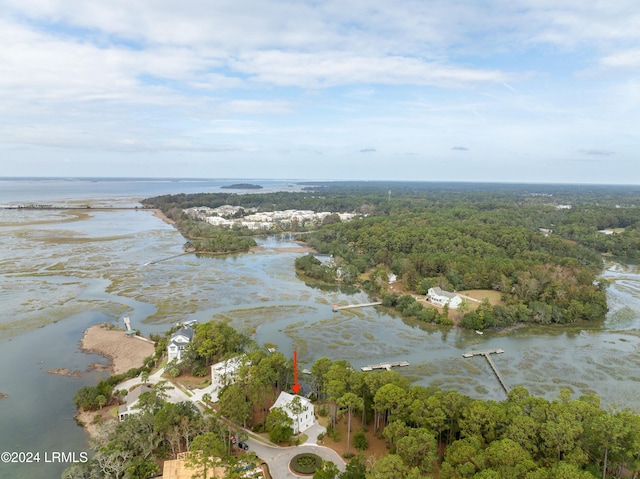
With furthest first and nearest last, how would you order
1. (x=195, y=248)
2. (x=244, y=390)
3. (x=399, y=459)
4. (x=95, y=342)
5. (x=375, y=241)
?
(x=195, y=248) → (x=375, y=241) → (x=95, y=342) → (x=244, y=390) → (x=399, y=459)

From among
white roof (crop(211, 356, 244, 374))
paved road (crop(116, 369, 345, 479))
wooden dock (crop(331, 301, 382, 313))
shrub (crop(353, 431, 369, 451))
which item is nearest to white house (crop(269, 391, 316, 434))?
paved road (crop(116, 369, 345, 479))

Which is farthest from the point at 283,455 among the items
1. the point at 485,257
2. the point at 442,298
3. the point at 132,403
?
the point at 485,257

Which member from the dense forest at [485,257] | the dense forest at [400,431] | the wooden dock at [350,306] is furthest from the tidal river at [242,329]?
the dense forest at [400,431]

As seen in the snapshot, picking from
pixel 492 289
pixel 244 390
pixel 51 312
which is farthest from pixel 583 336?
pixel 51 312

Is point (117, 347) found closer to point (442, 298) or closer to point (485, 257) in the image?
point (442, 298)

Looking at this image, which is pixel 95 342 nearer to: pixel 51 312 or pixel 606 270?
pixel 51 312

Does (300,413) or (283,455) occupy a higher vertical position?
(300,413)
